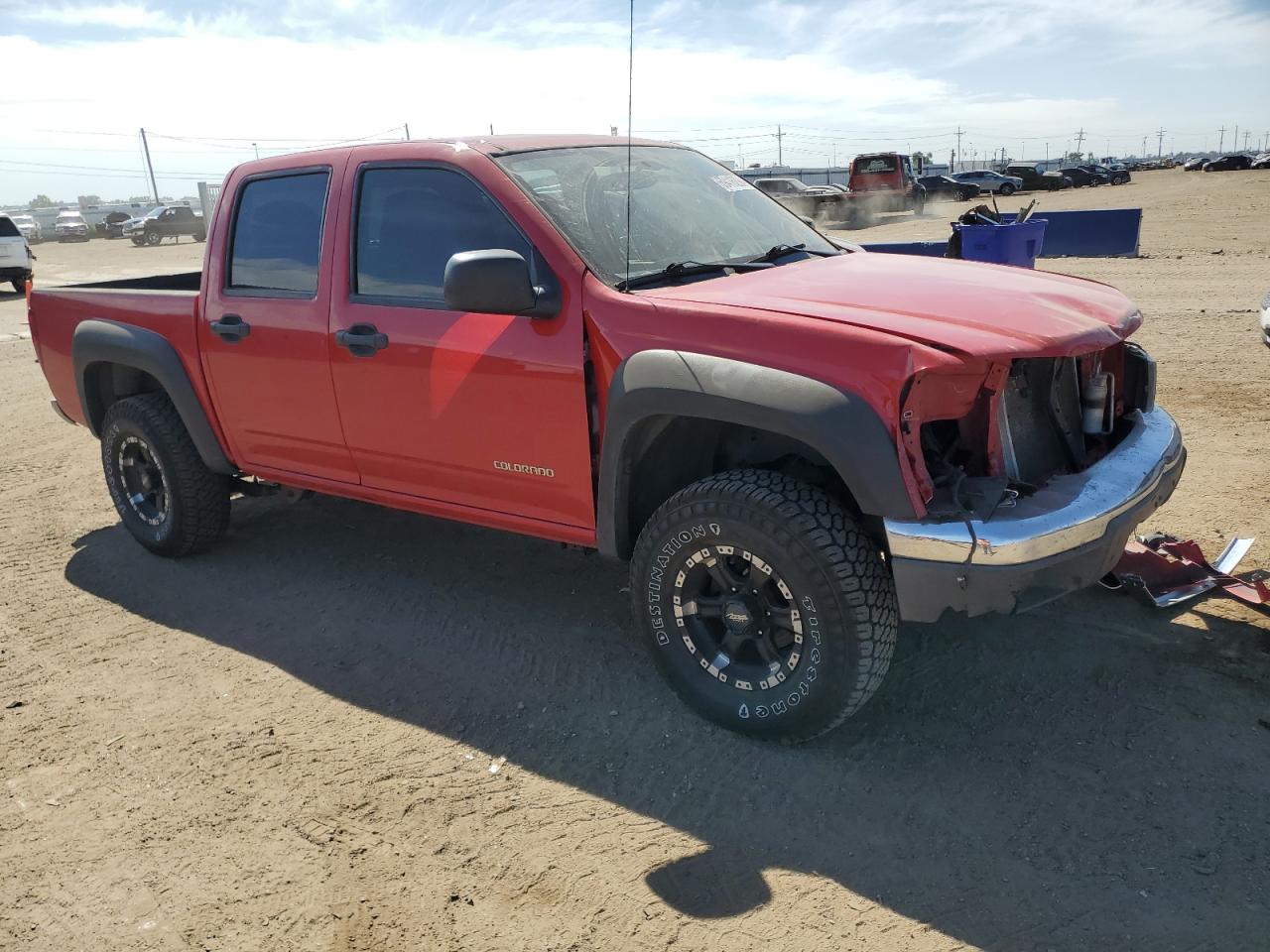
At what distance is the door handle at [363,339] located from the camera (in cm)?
384

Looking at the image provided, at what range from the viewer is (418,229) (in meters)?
3.89

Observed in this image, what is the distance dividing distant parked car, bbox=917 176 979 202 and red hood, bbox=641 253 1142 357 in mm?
39905

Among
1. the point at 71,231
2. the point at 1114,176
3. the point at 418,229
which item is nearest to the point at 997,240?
the point at 418,229

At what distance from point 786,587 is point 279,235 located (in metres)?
2.77

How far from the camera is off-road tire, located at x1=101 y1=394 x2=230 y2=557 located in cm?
498

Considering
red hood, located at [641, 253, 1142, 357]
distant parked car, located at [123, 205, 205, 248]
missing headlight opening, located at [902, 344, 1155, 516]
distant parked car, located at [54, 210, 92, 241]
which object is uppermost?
red hood, located at [641, 253, 1142, 357]

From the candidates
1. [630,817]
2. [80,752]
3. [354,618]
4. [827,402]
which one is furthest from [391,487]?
[827,402]

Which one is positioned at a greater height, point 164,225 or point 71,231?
point 164,225

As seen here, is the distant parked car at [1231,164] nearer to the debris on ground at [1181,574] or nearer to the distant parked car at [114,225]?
the distant parked car at [114,225]

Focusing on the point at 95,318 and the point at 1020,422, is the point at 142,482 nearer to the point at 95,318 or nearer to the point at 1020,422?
the point at 95,318

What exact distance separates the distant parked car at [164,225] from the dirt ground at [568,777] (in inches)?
1437

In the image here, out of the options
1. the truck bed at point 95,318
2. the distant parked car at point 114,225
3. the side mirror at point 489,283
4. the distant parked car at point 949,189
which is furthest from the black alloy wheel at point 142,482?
the distant parked car at point 114,225

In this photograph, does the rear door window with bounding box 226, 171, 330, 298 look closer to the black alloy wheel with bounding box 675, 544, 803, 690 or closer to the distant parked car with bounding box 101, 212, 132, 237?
the black alloy wheel with bounding box 675, 544, 803, 690

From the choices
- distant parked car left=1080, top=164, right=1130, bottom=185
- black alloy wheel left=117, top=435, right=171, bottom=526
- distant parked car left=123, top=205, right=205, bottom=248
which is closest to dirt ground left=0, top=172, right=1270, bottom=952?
black alloy wheel left=117, top=435, right=171, bottom=526
